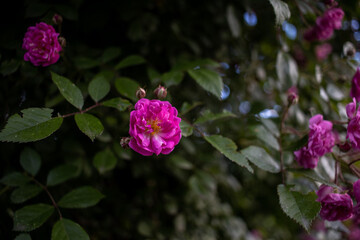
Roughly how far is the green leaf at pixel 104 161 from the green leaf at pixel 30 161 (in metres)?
0.19

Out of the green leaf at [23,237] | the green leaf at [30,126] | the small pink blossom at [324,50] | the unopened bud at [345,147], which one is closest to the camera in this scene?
the green leaf at [30,126]

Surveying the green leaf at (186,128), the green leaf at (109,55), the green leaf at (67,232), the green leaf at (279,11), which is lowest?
the green leaf at (67,232)

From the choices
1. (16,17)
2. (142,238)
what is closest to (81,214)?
(142,238)

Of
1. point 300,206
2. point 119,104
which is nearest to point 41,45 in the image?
point 119,104

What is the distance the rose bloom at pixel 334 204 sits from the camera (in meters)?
0.74

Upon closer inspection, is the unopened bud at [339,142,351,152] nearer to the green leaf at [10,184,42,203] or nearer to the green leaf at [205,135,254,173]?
the green leaf at [205,135,254,173]

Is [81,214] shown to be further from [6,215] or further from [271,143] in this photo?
[271,143]

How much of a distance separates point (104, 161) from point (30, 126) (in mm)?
403

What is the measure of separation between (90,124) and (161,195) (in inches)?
38.2

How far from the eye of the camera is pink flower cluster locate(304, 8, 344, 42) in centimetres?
110

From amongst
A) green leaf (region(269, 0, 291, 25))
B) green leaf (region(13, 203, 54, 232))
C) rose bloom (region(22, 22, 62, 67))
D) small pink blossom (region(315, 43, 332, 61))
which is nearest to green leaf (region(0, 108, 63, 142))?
rose bloom (region(22, 22, 62, 67))

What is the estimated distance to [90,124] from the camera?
70cm

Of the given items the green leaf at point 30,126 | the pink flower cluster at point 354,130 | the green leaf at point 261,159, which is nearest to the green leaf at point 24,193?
the green leaf at point 30,126

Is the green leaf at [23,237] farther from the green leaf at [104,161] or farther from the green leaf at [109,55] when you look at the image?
the green leaf at [109,55]
